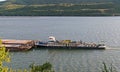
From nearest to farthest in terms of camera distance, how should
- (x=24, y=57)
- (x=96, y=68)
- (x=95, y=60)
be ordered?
(x=96, y=68) → (x=95, y=60) → (x=24, y=57)

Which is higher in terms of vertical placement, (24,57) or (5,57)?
(5,57)

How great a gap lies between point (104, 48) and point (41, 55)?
15.7m

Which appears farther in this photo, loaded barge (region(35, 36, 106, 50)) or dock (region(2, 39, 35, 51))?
loaded barge (region(35, 36, 106, 50))

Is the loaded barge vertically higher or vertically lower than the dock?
lower

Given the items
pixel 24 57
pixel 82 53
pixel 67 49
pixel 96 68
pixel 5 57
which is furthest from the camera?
pixel 67 49

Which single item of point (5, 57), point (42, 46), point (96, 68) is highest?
point (5, 57)

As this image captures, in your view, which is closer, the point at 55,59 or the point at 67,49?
the point at 55,59

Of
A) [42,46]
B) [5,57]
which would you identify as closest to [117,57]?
[42,46]

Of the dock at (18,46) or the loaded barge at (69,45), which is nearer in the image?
the dock at (18,46)

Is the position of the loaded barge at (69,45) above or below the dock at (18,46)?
below

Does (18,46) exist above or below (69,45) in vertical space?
above

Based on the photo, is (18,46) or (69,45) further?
(69,45)

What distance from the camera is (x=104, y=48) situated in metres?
77.1

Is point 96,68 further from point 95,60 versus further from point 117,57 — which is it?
point 117,57
